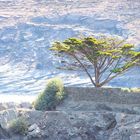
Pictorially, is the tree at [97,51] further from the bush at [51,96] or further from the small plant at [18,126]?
the small plant at [18,126]

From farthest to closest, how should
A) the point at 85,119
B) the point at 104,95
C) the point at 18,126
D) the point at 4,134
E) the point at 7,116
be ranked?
the point at 104,95 → the point at 7,116 → the point at 4,134 → the point at 85,119 → the point at 18,126

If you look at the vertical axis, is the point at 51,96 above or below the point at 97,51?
below

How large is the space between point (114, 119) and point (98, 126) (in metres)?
1.25

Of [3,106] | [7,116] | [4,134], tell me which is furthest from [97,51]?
[4,134]

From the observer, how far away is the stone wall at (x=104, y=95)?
3700cm

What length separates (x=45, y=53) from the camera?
646 ft

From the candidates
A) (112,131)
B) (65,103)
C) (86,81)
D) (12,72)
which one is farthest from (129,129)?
(12,72)

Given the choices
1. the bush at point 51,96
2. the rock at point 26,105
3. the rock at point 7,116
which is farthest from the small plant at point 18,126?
the rock at point 26,105

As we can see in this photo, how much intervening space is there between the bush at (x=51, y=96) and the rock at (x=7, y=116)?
7.02ft

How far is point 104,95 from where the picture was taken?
3800 centimetres

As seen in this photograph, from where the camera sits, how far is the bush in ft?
126

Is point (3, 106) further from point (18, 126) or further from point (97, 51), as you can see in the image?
point (97, 51)

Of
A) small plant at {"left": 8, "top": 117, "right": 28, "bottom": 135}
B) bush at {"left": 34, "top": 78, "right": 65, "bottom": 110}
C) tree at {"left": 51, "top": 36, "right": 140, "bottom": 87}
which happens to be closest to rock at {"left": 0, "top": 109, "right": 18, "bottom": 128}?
small plant at {"left": 8, "top": 117, "right": 28, "bottom": 135}

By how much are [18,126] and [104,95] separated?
7.33 meters
